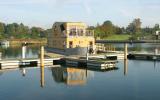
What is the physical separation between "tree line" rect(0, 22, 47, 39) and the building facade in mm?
89856

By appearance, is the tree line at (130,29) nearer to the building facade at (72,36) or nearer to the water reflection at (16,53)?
the water reflection at (16,53)

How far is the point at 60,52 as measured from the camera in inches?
2276

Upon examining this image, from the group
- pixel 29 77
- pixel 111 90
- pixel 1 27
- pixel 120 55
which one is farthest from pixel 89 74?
pixel 1 27

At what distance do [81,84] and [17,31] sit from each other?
412ft

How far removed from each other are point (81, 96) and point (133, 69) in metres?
18.0

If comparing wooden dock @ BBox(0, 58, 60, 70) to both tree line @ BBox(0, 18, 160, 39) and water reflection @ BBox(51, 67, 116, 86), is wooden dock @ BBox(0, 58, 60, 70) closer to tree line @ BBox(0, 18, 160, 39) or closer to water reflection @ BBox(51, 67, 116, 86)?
water reflection @ BBox(51, 67, 116, 86)

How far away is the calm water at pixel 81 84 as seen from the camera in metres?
27.0

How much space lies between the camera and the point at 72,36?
56.7 m

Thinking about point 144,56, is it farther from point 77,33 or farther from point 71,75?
point 71,75

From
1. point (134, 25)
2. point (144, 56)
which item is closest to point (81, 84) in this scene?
point (144, 56)

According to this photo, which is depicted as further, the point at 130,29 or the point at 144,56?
the point at 130,29

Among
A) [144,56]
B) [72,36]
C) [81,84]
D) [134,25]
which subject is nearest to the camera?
[81,84]

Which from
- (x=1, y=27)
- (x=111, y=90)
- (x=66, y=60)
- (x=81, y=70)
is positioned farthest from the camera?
(x=1, y=27)

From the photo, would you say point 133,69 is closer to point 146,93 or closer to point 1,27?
point 146,93
